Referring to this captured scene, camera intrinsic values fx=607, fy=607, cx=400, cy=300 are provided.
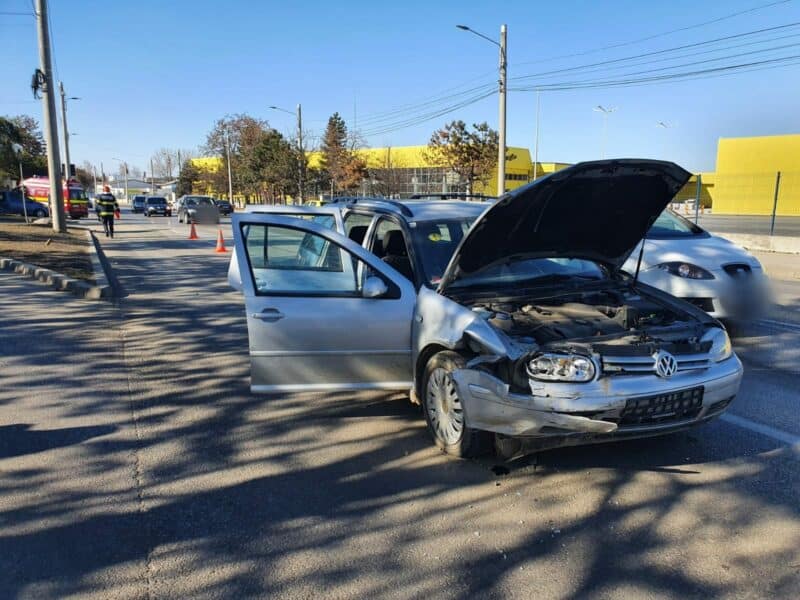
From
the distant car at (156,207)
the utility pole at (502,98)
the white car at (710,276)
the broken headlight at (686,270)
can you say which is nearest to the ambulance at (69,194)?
the distant car at (156,207)

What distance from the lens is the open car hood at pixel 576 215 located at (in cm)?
406

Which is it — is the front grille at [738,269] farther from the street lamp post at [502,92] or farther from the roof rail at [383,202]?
the street lamp post at [502,92]

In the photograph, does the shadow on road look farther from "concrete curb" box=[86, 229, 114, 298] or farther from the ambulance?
the ambulance

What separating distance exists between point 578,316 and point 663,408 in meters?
0.99

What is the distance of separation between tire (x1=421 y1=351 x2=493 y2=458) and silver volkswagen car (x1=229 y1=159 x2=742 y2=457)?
11 mm

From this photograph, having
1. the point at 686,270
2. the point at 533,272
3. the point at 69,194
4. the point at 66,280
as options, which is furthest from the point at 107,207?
the point at 533,272

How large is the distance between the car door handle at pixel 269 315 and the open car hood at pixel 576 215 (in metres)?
1.18

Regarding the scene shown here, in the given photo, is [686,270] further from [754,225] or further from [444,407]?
[754,225]

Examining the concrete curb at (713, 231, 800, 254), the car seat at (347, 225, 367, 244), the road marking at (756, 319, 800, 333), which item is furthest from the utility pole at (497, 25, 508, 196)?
the car seat at (347, 225, 367, 244)

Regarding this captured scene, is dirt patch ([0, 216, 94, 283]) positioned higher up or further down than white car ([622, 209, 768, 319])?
further down

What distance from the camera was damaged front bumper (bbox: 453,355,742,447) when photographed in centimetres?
336

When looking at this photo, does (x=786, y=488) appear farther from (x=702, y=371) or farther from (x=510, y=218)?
(x=510, y=218)

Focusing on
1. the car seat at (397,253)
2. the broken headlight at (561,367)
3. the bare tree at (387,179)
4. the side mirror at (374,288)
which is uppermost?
the bare tree at (387,179)

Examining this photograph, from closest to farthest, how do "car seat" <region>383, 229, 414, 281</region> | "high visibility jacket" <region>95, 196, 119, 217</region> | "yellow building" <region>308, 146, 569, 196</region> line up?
"car seat" <region>383, 229, 414, 281</region>
"high visibility jacket" <region>95, 196, 119, 217</region>
"yellow building" <region>308, 146, 569, 196</region>
